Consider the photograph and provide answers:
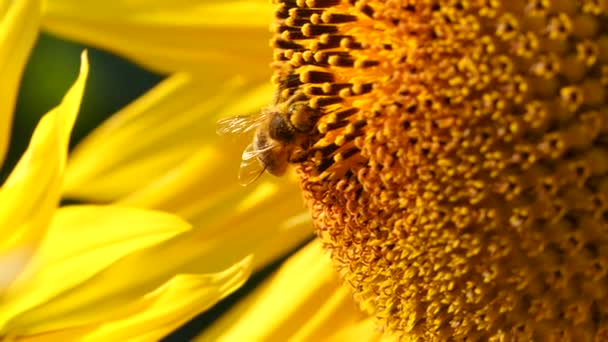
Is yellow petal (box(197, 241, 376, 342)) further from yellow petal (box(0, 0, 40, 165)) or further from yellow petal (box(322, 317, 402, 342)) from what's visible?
yellow petal (box(0, 0, 40, 165))

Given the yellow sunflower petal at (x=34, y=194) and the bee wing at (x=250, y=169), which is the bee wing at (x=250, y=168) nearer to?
the bee wing at (x=250, y=169)

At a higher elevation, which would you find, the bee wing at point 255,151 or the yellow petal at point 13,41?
the yellow petal at point 13,41

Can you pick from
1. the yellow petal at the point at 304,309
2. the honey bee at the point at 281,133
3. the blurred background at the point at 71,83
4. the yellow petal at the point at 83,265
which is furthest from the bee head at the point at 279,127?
the blurred background at the point at 71,83

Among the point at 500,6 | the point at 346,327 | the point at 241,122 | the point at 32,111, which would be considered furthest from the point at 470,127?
the point at 32,111

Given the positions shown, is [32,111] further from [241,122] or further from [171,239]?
[241,122]

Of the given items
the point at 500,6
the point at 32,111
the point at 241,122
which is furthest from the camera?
the point at 32,111

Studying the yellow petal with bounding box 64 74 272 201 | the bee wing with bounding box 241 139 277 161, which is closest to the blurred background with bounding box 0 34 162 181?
the yellow petal with bounding box 64 74 272 201
